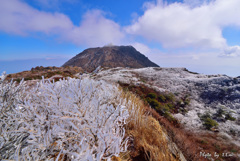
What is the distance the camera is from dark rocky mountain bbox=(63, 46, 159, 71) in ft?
314

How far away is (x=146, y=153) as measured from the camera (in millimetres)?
2291

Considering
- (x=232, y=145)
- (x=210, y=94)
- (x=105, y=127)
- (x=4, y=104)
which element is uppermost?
(x=4, y=104)

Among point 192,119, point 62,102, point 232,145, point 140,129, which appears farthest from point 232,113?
point 62,102

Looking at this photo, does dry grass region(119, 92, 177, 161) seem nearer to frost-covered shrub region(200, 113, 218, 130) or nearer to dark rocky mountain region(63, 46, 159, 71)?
frost-covered shrub region(200, 113, 218, 130)

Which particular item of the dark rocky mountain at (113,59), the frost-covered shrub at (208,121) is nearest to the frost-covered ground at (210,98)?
the frost-covered shrub at (208,121)

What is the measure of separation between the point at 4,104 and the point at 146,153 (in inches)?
108

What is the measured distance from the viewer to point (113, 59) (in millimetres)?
104812

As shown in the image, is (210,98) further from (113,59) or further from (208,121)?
(113,59)

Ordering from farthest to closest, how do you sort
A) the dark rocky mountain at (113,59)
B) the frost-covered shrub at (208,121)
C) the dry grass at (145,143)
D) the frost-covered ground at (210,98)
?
the dark rocky mountain at (113,59)
the frost-covered ground at (210,98)
the frost-covered shrub at (208,121)
the dry grass at (145,143)

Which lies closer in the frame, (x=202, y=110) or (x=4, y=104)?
(x=4, y=104)

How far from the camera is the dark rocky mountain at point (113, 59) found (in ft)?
Result: 314

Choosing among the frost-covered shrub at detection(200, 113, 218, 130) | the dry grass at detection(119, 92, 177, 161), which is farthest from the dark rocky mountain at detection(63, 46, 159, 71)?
the dry grass at detection(119, 92, 177, 161)

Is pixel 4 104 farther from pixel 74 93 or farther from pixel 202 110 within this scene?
pixel 202 110

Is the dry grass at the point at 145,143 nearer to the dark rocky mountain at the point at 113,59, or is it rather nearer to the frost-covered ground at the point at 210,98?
the frost-covered ground at the point at 210,98
